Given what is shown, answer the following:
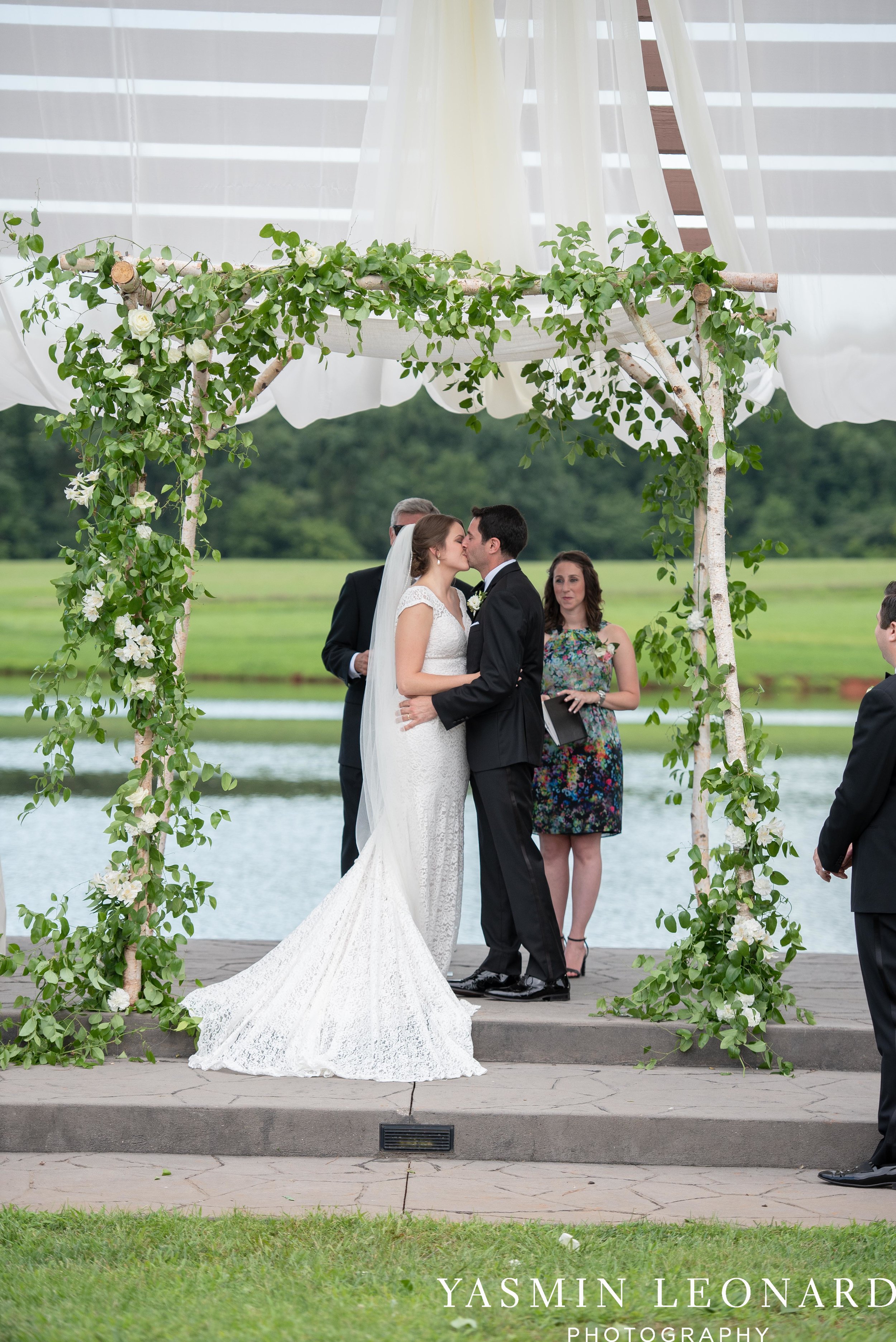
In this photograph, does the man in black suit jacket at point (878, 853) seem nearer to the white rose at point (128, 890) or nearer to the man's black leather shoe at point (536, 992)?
the man's black leather shoe at point (536, 992)

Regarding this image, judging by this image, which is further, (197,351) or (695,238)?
(695,238)

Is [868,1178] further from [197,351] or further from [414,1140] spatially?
[197,351]

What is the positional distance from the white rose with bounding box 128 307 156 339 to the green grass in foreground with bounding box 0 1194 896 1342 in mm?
2621

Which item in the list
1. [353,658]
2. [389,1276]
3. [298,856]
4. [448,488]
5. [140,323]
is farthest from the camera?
[448,488]

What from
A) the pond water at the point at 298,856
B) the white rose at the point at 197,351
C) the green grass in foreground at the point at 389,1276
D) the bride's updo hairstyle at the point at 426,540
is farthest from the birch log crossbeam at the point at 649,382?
the green grass in foreground at the point at 389,1276

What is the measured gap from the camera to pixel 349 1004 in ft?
14.0

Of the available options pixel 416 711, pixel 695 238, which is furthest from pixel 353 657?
pixel 695 238

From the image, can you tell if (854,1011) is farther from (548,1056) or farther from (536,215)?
(536,215)

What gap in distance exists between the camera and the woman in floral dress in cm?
516

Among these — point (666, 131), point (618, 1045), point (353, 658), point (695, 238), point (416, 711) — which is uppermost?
point (666, 131)

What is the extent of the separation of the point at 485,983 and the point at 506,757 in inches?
33.5

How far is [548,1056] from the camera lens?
4391 mm

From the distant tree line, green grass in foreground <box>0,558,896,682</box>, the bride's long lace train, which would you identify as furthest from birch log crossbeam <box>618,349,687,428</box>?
green grass in foreground <box>0,558,896,682</box>

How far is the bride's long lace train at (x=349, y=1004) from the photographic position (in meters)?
4.14
